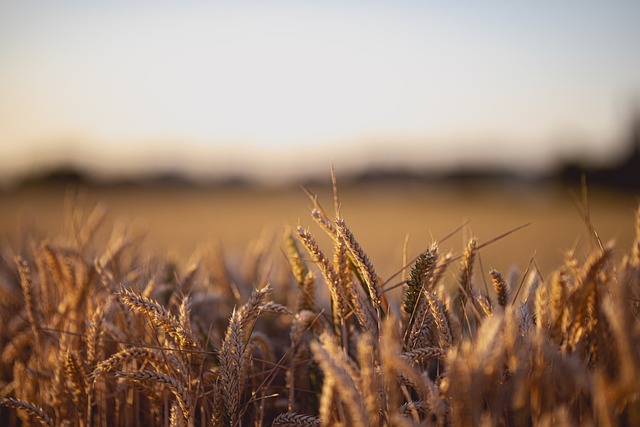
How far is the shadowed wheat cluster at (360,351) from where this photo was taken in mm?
815

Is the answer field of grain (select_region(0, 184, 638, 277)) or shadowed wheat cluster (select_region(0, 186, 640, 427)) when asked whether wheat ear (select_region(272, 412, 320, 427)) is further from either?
field of grain (select_region(0, 184, 638, 277))

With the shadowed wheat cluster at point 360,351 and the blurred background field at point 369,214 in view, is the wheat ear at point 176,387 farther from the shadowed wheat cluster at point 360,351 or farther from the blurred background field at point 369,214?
the blurred background field at point 369,214

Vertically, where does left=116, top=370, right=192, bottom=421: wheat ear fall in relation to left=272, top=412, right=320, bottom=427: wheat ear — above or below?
above

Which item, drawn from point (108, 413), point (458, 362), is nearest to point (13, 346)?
point (108, 413)

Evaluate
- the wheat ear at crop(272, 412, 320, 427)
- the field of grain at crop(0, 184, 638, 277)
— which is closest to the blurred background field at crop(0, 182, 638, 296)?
the field of grain at crop(0, 184, 638, 277)

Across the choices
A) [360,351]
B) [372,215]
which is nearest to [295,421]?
[360,351]

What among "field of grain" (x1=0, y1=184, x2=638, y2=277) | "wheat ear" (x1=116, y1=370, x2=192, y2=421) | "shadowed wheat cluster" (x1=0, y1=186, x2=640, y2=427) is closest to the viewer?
"shadowed wheat cluster" (x1=0, y1=186, x2=640, y2=427)

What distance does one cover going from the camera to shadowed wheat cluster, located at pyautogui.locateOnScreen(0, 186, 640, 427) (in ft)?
2.67

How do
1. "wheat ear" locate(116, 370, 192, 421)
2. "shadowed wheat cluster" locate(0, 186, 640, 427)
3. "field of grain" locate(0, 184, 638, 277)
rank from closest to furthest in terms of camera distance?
"shadowed wheat cluster" locate(0, 186, 640, 427) < "wheat ear" locate(116, 370, 192, 421) < "field of grain" locate(0, 184, 638, 277)

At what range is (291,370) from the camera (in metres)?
1.31

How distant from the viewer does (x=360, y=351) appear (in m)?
0.79

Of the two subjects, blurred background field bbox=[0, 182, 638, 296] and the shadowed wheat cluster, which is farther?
blurred background field bbox=[0, 182, 638, 296]

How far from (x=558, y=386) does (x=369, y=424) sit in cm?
38

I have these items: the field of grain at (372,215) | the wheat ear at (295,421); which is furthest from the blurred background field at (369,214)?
the wheat ear at (295,421)
